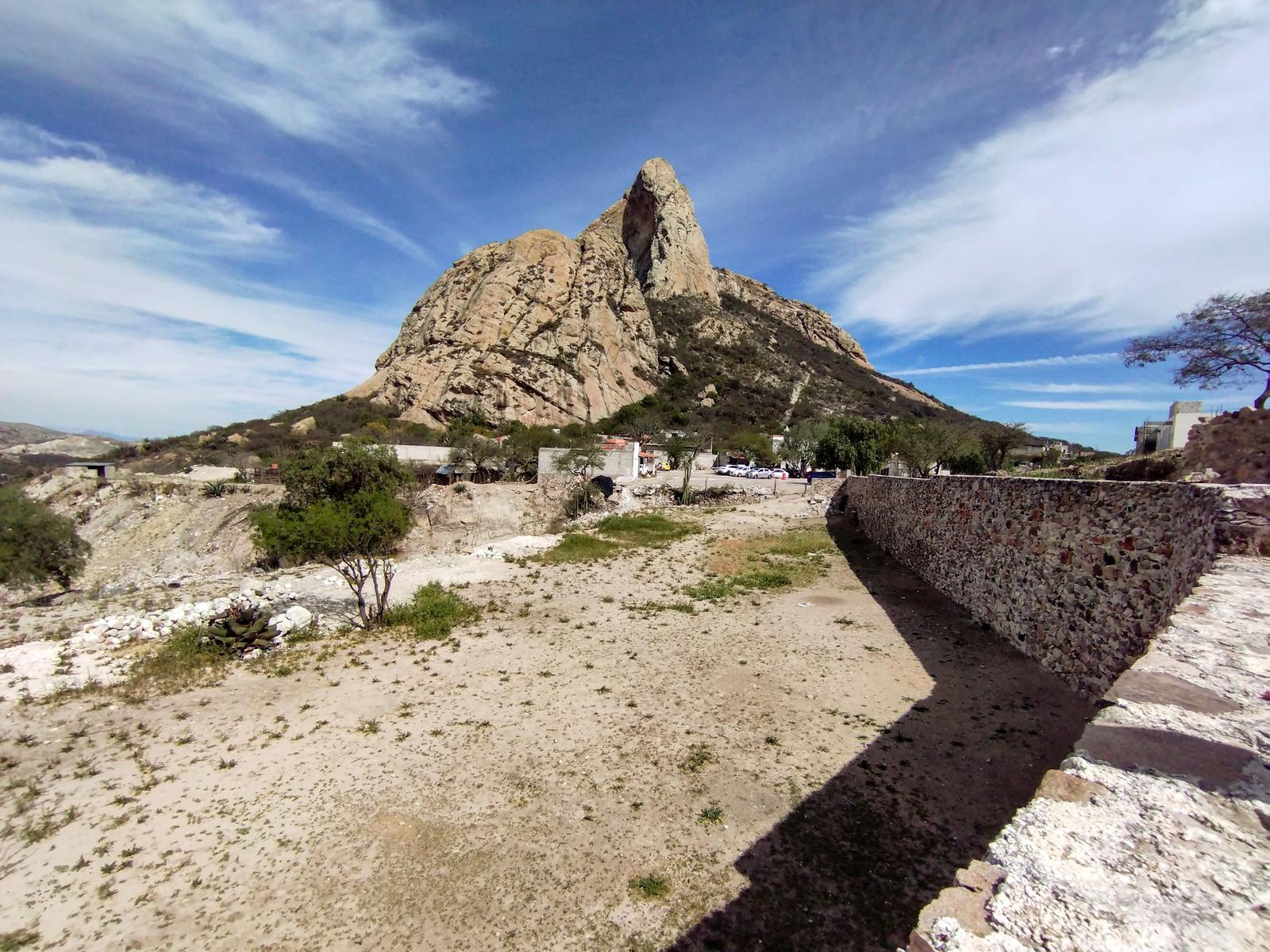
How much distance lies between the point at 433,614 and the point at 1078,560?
35.4ft

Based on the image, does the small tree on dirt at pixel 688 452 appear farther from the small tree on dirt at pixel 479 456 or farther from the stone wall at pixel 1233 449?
the stone wall at pixel 1233 449

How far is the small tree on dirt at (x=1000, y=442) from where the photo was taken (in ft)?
125

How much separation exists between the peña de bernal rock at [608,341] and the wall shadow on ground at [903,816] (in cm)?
5811

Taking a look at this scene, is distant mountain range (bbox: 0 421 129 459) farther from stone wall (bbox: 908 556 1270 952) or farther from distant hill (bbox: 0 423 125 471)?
stone wall (bbox: 908 556 1270 952)

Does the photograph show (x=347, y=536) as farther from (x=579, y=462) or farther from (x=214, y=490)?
(x=214, y=490)

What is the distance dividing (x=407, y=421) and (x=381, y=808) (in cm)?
5925

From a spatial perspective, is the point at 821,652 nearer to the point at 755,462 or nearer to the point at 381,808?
the point at 381,808

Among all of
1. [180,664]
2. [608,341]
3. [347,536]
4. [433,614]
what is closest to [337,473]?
[347,536]

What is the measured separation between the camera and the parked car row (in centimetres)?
4094

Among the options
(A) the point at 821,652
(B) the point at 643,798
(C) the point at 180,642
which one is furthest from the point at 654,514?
(B) the point at 643,798

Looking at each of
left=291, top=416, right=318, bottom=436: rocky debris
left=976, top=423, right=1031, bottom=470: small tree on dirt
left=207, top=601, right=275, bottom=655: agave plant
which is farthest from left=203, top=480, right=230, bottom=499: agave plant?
left=976, top=423, right=1031, bottom=470: small tree on dirt

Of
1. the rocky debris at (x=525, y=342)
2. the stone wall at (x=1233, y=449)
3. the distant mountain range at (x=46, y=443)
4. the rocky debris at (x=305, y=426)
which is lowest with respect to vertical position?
the distant mountain range at (x=46, y=443)

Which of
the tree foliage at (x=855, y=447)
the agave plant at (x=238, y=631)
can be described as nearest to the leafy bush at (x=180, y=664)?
the agave plant at (x=238, y=631)

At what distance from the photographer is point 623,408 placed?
68562 mm
